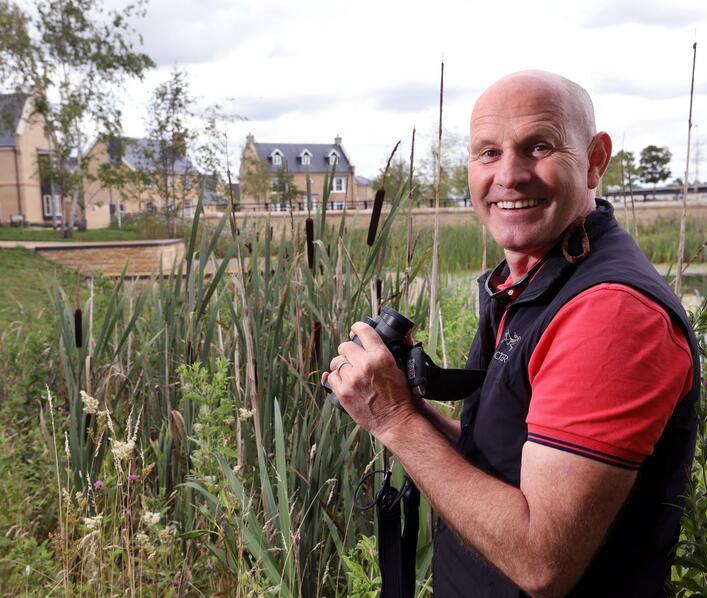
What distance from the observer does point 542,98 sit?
4.61 feet

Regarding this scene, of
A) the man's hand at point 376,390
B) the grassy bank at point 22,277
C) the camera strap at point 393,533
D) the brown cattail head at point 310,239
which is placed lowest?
the grassy bank at point 22,277

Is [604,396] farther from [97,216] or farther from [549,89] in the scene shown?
[97,216]

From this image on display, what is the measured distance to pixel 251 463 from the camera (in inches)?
99.0

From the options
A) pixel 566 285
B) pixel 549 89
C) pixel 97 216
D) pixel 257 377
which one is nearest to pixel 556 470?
pixel 566 285

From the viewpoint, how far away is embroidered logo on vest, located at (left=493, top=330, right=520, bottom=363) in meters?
1.29

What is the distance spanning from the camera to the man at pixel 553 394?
1.07 meters

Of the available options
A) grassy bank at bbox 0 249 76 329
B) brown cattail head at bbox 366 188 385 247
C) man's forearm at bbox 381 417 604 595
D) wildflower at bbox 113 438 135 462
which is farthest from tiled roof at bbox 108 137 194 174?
man's forearm at bbox 381 417 604 595

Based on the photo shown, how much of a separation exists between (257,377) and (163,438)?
0.80 m

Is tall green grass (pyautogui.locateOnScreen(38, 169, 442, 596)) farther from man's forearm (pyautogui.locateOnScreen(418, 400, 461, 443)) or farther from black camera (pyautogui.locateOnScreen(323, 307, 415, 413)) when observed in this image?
black camera (pyautogui.locateOnScreen(323, 307, 415, 413))

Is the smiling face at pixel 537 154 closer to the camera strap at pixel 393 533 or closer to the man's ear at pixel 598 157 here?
the man's ear at pixel 598 157

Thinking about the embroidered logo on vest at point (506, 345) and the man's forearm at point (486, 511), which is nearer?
the man's forearm at point (486, 511)

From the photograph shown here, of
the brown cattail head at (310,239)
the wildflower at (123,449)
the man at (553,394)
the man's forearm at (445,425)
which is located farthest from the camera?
the brown cattail head at (310,239)

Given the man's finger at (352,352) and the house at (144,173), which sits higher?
the house at (144,173)

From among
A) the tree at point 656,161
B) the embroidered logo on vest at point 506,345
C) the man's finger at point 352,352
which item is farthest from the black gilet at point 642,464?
the tree at point 656,161
